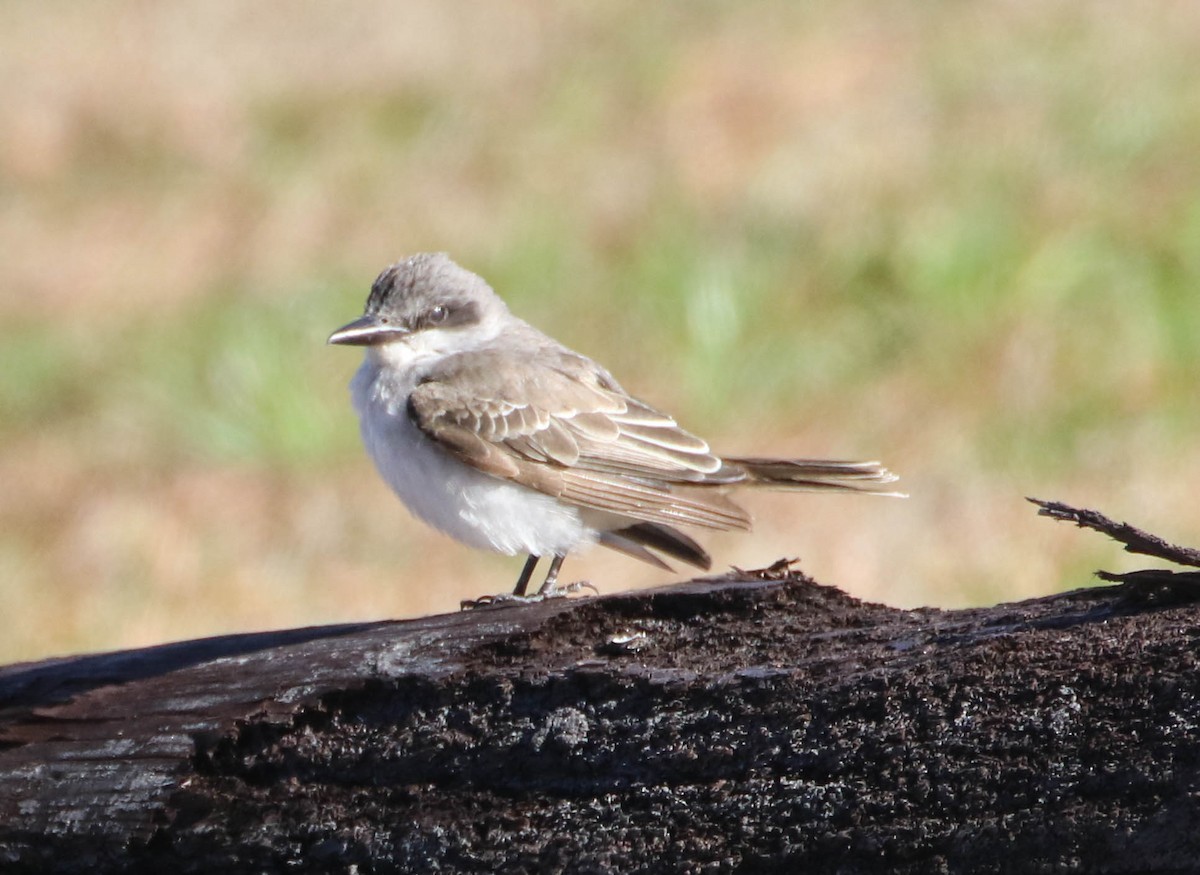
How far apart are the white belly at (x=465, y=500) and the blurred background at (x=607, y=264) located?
3022 mm

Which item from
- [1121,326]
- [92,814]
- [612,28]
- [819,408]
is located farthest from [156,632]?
[612,28]

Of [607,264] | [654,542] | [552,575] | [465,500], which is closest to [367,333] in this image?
[465,500]

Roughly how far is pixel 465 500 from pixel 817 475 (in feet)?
3.85

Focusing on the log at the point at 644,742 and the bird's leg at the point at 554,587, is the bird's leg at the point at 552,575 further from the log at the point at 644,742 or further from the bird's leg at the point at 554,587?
the log at the point at 644,742

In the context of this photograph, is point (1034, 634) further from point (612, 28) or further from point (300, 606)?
point (612, 28)

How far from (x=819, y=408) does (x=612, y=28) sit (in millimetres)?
7082

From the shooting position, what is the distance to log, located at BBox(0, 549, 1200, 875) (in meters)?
3.43

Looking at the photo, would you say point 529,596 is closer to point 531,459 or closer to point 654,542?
point 531,459

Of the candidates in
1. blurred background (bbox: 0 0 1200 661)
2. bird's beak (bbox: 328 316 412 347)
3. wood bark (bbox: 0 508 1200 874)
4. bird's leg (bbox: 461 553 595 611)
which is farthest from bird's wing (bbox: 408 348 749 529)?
blurred background (bbox: 0 0 1200 661)

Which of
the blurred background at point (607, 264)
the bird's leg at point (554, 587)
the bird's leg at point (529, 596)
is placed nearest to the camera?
the bird's leg at point (529, 596)

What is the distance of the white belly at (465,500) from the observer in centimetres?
574

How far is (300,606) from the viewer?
30.5 feet

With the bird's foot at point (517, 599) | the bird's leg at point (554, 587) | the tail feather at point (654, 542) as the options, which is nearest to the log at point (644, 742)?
the bird's foot at point (517, 599)

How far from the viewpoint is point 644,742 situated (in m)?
3.78
